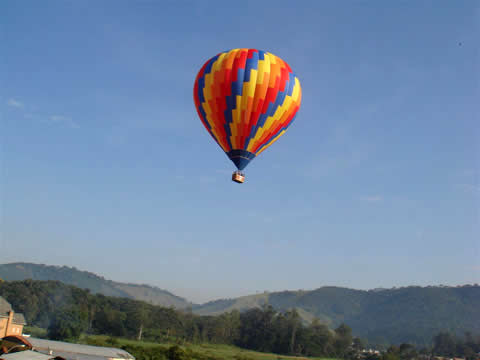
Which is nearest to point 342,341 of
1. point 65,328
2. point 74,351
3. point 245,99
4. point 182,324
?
point 182,324

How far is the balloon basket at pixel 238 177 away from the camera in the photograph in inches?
1045

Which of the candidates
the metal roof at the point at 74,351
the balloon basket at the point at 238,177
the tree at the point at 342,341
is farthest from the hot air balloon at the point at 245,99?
the tree at the point at 342,341

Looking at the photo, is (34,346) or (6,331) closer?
(34,346)

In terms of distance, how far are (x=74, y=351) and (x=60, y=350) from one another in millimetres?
1120

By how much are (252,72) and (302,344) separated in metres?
80.5

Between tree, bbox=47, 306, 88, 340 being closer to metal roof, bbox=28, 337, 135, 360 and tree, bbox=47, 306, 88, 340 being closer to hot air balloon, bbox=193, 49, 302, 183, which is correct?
metal roof, bbox=28, 337, 135, 360

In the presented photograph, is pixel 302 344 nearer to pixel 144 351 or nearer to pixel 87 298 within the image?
pixel 87 298

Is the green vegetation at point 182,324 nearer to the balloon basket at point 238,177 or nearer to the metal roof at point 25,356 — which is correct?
the metal roof at point 25,356

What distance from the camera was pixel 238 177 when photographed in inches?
1048

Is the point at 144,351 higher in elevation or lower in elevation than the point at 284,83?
lower

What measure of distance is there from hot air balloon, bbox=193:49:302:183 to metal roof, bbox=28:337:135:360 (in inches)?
701

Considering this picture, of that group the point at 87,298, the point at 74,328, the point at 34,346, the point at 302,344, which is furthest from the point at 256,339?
the point at 34,346

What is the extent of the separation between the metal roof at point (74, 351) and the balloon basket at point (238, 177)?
56.2 ft

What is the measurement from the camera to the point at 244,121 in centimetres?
2680
